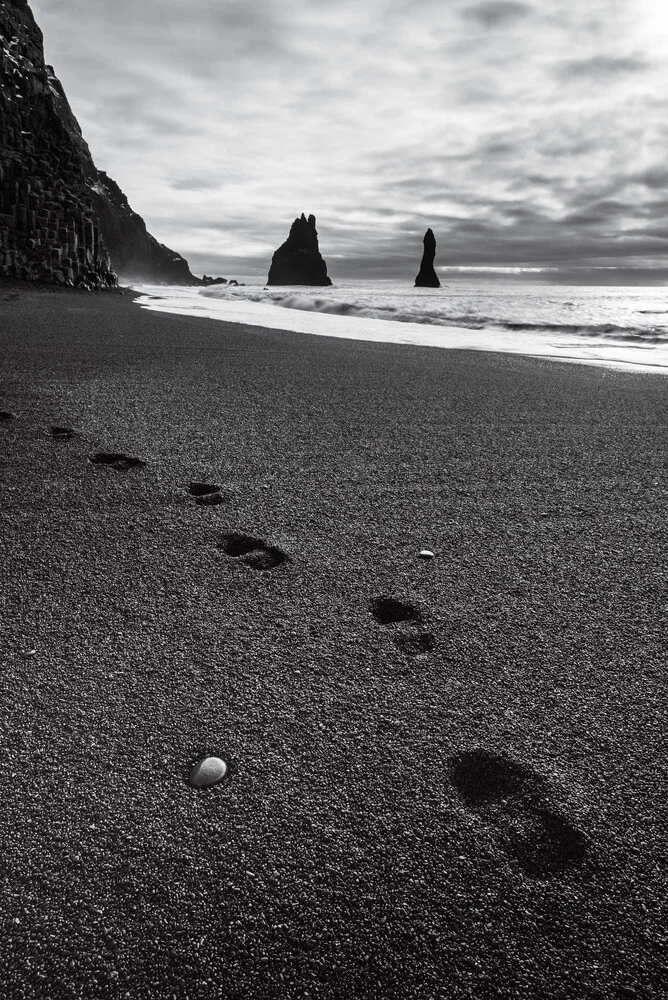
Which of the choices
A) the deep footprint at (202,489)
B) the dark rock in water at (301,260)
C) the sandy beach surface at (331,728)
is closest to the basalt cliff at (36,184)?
the deep footprint at (202,489)

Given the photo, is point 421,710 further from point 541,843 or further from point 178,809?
point 178,809

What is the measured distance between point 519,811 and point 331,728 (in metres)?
0.37

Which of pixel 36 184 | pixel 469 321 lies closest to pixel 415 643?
pixel 469 321

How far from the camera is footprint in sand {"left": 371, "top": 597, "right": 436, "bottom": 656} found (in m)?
1.55

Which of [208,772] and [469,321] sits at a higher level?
[469,321]

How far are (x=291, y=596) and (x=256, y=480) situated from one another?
921 millimetres

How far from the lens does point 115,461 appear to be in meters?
2.74

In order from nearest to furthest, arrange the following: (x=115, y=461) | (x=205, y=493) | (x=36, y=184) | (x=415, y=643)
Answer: (x=415, y=643) → (x=205, y=493) → (x=115, y=461) → (x=36, y=184)

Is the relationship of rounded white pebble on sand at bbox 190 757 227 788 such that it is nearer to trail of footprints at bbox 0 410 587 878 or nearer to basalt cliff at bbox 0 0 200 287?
trail of footprints at bbox 0 410 587 878

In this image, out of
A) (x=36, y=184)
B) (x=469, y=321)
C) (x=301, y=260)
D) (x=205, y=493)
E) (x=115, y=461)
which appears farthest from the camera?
(x=301, y=260)

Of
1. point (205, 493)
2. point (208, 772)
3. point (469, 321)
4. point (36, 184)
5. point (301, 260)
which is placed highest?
point (301, 260)

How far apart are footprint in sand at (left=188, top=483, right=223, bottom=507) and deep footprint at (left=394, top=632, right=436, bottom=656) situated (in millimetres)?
1004

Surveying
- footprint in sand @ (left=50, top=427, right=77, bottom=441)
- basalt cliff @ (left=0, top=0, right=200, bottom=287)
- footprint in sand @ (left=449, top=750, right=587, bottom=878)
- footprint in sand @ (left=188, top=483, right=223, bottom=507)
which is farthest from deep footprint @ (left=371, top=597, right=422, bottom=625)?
basalt cliff @ (left=0, top=0, right=200, bottom=287)

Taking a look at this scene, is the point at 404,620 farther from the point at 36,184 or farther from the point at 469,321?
the point at 36,184
